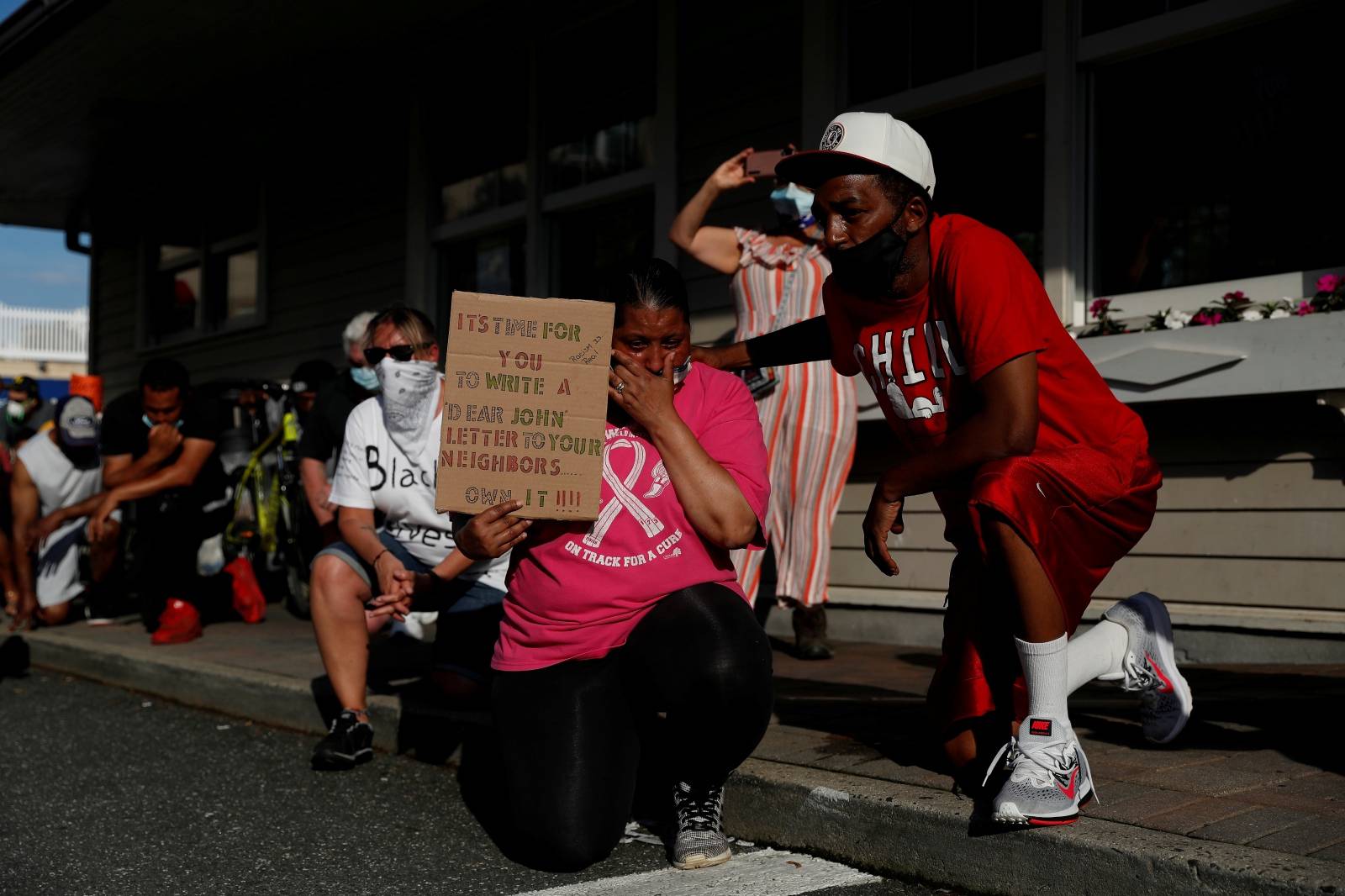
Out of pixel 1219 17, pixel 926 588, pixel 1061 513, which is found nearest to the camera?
pixel 1061 513

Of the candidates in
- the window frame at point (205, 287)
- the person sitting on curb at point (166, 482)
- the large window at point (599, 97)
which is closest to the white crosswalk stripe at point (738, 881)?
the person sitting on curb at point (166, 482)

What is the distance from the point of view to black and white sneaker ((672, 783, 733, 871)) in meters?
3.19

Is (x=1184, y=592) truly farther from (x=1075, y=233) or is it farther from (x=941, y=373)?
(x=941, y=373)

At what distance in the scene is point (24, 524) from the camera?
8039mm

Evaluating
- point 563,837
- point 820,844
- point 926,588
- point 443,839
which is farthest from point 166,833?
point 926,588

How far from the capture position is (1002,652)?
10.6 ft

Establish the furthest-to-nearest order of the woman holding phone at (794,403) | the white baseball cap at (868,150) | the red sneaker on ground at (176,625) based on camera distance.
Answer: the red sneaker on ground at (176,625) → the woman holding phone at (794,403) → the white baseball cap at (868,150)

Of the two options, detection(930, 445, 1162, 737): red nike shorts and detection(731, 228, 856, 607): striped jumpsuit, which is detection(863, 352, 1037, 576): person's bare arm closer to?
detection(930, 445, 1162, 737): red nike shorts

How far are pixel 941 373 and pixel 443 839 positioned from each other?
70.5 inches

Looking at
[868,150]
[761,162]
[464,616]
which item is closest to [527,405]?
[868,150]

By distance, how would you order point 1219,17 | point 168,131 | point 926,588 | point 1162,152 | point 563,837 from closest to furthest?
point 563,837
point 1219,17
point 1162,152
point 926,588
point 168,131

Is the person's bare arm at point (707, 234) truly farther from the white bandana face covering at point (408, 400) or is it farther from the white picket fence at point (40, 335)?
the white picket fence at point (40, 335)

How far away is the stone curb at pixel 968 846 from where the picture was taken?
243 cm

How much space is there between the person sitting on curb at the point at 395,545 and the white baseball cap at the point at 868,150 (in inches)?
75.9
